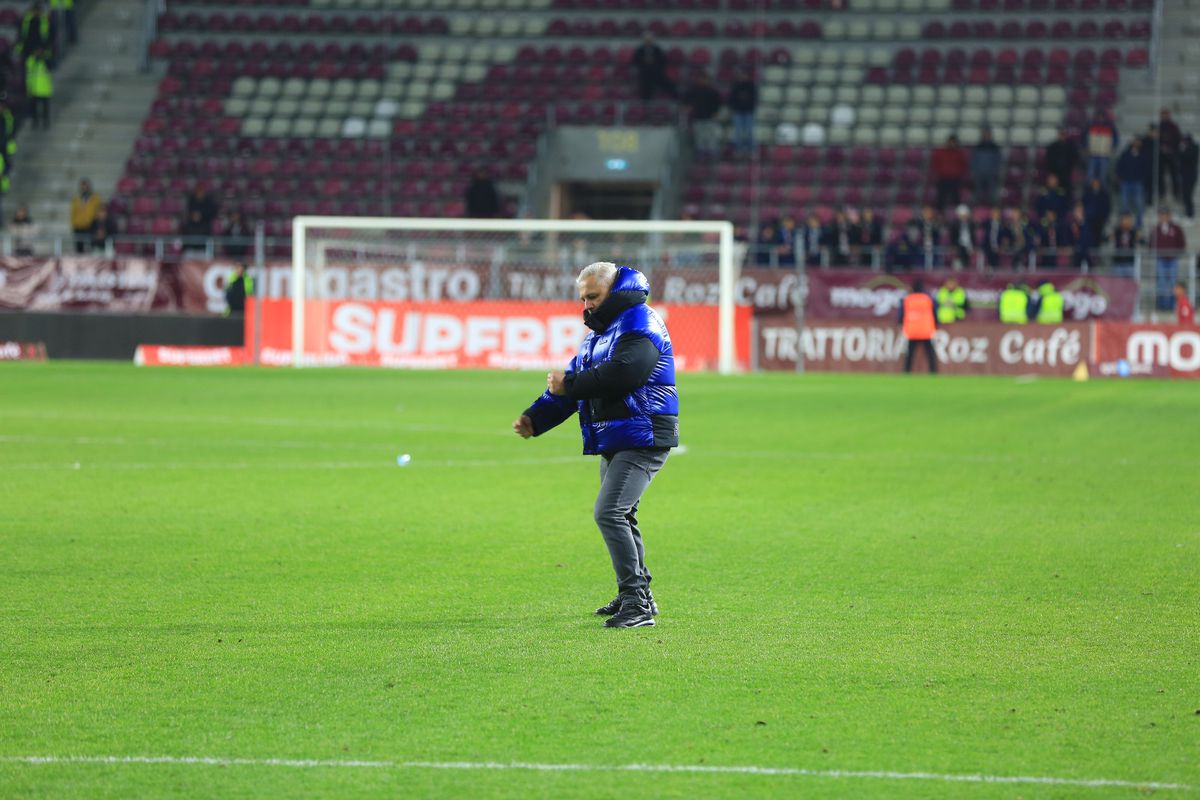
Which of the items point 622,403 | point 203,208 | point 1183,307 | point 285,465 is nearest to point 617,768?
point 622,403

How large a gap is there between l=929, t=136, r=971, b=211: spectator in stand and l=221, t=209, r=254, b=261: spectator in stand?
1476 centimetres

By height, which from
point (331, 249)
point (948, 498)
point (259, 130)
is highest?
point (259, 130)

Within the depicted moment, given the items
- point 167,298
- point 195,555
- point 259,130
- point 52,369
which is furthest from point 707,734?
point 259,130

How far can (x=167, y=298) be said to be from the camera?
35438 mm

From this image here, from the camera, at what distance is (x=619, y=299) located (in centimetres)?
831

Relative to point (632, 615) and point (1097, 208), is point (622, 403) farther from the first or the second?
point (1097, 208)

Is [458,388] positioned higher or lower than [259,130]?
lower

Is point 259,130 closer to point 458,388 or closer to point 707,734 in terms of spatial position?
point 458,388

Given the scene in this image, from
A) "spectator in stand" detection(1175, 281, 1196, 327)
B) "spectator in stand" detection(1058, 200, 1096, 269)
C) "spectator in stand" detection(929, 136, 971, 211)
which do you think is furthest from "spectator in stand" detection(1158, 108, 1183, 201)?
"spectator in stand" detection(1175, 281, 1196, 327)

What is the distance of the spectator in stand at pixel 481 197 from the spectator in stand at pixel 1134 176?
13238mm

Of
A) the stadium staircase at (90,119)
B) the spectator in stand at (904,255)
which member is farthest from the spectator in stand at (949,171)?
the stadium staircase at (90,119)

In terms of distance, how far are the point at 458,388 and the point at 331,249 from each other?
309 inches

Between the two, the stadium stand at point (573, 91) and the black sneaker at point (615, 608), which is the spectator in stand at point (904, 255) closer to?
the stadium stand at point (573, 91)

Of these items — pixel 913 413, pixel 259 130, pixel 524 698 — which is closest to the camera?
pixel 524 698
